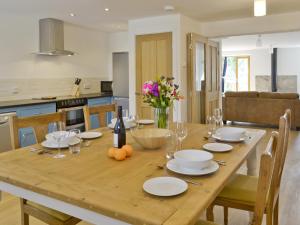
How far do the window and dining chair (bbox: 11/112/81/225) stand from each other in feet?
35.5

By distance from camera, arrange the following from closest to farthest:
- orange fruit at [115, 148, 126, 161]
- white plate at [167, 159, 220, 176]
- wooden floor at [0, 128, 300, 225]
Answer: white plate at [167, 159, 220, 176] < orange fruit at [115, 148, 126, 161] < wooden floor at [0, 128, 300, 225]

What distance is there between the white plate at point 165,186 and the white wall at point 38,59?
3928 mm

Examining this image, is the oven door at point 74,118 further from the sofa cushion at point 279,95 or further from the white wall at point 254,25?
the sofa cushion at point 279,95

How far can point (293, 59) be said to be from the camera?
1121 centimetres

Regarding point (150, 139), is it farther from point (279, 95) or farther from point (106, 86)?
point (279, 95)

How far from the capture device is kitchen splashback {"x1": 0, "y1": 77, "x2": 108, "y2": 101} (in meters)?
4.46

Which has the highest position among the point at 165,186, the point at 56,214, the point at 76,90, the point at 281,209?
the point at 76,90

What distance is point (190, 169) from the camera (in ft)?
4.60

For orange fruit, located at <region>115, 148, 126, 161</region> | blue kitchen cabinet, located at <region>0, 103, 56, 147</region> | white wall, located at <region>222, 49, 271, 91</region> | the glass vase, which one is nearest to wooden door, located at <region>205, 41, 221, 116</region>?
blue kitchen cabinet, located at <region>0, 103, 56, 147</region>

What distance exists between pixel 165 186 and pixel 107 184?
10.3 inches

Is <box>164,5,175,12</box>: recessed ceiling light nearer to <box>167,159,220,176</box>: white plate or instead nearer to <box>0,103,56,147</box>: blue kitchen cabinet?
<box>0,103,56,147</box>: blue kitchen cabinet

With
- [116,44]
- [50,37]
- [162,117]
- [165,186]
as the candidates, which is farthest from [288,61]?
[165,186]

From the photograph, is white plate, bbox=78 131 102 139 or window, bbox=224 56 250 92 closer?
white plate, bbox=78 131 102 139

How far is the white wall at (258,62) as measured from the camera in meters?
11.5
